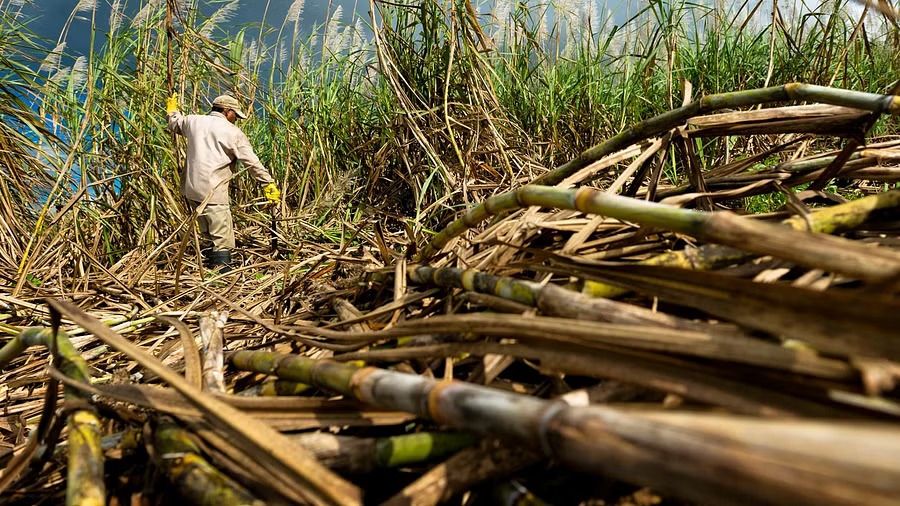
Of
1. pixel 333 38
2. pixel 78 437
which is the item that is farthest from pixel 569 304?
pixel 333 38

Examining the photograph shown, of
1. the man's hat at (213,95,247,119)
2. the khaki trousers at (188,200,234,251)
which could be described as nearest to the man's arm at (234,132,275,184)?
the man's hat at (213,95,247,119)

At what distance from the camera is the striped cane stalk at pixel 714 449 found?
11.1 inches

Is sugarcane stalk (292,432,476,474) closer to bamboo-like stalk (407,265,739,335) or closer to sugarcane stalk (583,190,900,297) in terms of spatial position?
bamboo-like stalk (407,265,739,335)

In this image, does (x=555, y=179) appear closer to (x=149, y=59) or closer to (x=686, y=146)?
(x=686, y=146)

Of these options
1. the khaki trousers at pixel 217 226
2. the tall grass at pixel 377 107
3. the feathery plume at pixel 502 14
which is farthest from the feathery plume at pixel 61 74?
the feathery plume at pixel 502 14

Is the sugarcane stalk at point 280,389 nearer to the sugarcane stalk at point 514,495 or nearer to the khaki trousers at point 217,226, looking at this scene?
the sugarcane stalk at point 514,495

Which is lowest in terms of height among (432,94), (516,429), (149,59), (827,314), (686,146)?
(516,429)

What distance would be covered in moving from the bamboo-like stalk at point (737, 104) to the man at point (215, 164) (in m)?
3.18

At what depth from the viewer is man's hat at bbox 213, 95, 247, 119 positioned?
4.71m

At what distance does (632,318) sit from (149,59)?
4166mm

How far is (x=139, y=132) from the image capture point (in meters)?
3.38

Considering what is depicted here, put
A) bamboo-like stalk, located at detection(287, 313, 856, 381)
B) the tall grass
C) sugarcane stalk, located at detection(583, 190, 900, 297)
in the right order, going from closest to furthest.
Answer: bamboo-like stalk, located at detection(287, 313, 856, 381) < sugarcane stalk, located at detection(583, 190, 900, 297) < the tall grass

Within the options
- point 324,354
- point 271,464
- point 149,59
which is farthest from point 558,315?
point 149,59

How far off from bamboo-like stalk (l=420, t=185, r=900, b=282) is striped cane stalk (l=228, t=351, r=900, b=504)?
0.20 metres
